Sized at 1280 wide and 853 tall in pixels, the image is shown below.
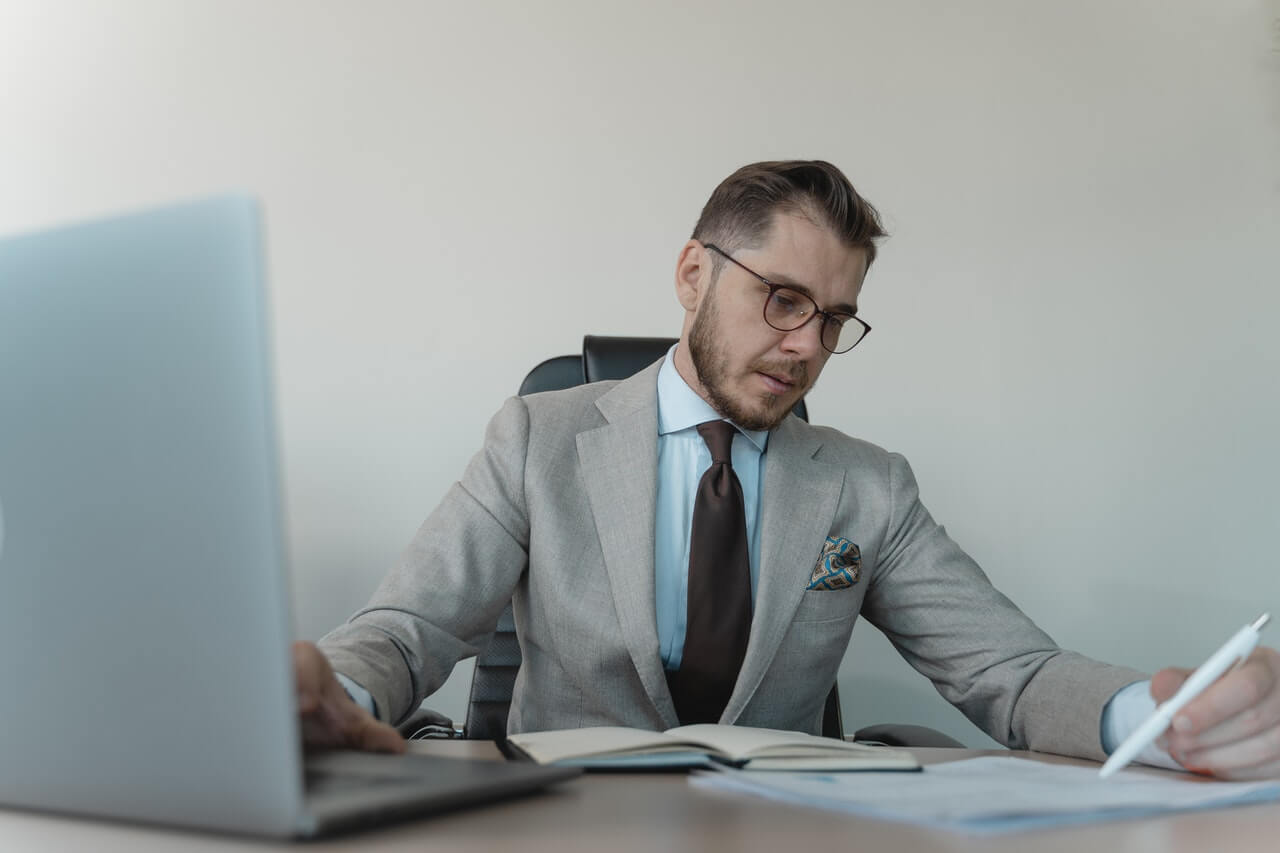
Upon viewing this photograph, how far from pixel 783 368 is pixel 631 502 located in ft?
1.07

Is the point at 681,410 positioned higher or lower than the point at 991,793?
higher

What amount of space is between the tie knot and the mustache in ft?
0.35

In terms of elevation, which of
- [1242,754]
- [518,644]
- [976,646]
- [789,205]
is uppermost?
[789,205]

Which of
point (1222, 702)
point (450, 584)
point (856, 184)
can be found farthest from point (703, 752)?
point (856, 184)

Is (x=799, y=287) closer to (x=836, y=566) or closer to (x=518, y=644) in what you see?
(x=836, y=566)

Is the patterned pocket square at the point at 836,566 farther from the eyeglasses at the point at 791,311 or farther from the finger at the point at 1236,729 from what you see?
the finger at the point at 1236,729

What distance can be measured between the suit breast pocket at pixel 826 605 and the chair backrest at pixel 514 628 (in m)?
0.27

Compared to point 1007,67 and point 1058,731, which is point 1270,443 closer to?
point 1007,67

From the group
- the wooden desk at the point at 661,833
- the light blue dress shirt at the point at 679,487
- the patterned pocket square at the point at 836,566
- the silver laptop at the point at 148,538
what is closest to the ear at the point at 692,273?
the light blue dress shirt at the point at 679,487

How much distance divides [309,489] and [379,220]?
0.65 metres

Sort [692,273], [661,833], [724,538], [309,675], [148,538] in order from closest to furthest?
[148,538] → [661,833] → [309,675] → [724,538] → [692,273]

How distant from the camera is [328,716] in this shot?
875 mm

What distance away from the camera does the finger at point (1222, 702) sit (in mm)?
1032

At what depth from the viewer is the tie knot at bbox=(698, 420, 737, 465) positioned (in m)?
1.70
